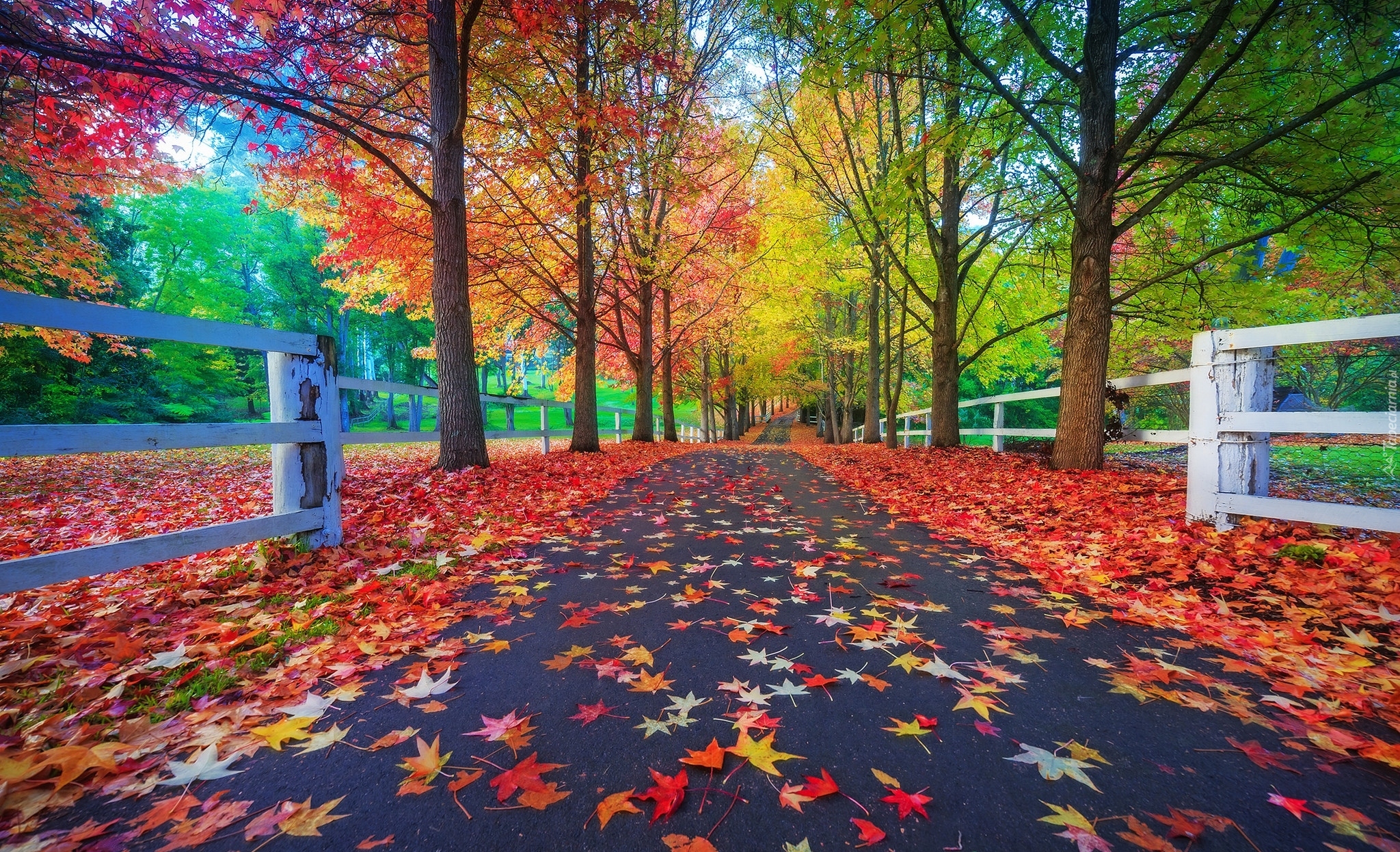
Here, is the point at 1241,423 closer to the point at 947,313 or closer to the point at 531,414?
the point at 947,313

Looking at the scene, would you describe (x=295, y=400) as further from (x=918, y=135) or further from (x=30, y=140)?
(x=918, y=135)

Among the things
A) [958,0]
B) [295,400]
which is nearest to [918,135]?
[958,0]

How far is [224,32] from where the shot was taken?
550cm

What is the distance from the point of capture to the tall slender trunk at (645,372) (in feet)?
48.5

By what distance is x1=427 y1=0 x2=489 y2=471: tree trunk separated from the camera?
20.4 ft

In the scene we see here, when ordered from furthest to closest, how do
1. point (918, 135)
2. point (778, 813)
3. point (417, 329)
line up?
point (417, 329) < point (918, 135) < point (778, 813)

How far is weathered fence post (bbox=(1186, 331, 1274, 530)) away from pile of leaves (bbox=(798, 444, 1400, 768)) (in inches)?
10.1

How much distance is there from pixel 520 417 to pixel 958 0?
54184 millimetres

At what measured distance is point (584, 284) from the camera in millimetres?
10977

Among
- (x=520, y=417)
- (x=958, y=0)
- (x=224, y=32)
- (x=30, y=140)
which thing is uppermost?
(x=958, y=0)

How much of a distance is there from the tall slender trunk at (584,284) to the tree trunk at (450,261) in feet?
9.81

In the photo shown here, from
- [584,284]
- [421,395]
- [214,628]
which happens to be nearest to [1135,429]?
[214,628]

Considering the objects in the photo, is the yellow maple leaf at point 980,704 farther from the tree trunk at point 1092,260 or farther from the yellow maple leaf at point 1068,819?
the tree trunk at point 1092,260

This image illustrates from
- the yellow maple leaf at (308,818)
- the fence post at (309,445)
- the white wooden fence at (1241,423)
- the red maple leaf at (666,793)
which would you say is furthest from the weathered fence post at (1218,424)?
the fence post at (309,445)
